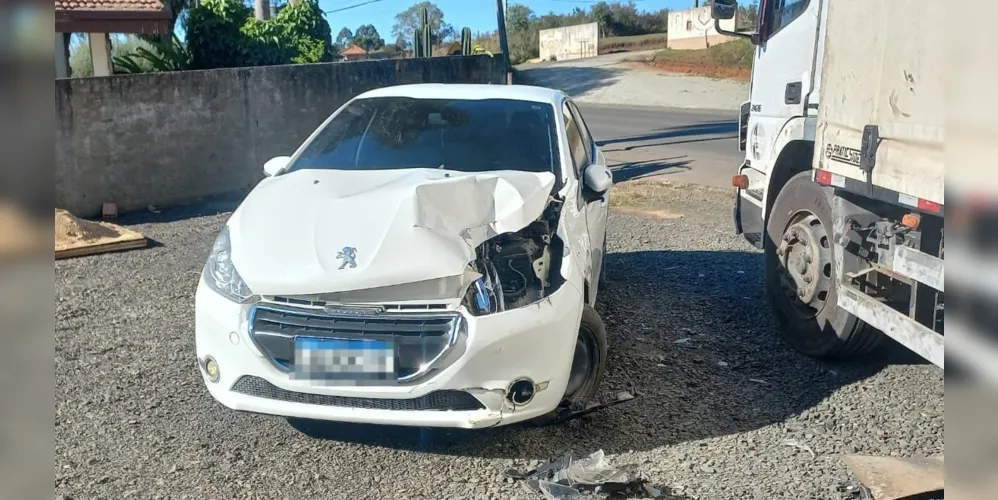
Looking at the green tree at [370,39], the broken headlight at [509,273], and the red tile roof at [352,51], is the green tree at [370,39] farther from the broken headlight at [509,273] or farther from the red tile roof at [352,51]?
the broken headlight at [509,273]

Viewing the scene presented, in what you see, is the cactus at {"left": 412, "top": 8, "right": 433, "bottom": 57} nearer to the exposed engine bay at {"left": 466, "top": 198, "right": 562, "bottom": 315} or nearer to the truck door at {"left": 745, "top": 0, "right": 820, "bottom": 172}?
the truck door at {"left": 745, "top": 0, "right": 820, "bottom": 172}

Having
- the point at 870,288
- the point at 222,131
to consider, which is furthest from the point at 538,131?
the point at 222,131

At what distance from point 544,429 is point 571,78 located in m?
43.0

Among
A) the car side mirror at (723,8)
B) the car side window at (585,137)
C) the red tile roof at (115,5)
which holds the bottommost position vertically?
the car side window at (585,137)

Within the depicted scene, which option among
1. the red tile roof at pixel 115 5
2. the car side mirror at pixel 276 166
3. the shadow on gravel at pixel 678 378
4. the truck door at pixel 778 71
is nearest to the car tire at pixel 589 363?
the shadow on gravel at pixel 678 378

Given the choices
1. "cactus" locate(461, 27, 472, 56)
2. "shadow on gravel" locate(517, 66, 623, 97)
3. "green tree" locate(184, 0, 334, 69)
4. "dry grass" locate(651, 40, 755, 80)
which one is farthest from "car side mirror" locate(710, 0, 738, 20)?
"dry grass" locate(651, 40, 755, 80)

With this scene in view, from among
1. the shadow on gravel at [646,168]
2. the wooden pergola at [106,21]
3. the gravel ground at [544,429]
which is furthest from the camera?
the wooden pergola at [106,21]

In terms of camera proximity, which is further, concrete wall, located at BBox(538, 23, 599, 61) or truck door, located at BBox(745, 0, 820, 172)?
concrete wall, located at BBox(538, 23, 599, 61)

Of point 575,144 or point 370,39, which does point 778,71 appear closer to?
point 575,144

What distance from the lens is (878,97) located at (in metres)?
3.70

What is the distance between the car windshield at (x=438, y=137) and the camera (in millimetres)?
4656

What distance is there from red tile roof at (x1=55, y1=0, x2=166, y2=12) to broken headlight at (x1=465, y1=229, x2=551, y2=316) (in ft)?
44.0

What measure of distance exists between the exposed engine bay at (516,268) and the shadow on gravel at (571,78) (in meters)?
36.2

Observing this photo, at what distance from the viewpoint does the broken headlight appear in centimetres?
346
